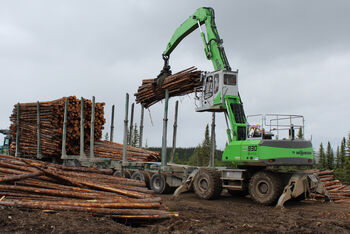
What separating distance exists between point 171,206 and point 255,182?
3113 millimetres

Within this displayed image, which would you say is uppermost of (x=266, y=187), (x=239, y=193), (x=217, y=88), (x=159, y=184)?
(x=217, y=88)

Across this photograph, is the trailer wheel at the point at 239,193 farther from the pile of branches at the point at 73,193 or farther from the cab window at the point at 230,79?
the pile of branches at the point at 73,193

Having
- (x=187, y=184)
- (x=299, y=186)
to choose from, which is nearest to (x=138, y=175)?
(x=187, y=184)

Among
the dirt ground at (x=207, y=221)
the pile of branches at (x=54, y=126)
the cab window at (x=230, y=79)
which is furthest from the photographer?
the pile of branches at (x=54, y=126)

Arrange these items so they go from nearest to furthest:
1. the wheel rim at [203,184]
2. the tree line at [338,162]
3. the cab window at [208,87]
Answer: the wheel rim at [203,184], the cab window at [208,87], the tree line at [338,162]

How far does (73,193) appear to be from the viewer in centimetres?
803

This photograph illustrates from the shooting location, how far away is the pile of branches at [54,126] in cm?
1817

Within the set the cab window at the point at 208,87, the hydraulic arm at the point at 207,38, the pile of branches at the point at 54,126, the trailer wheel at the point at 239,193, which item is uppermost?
the hydraulic arm at the point at 207,38

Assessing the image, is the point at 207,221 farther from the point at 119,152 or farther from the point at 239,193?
the point at 119,152

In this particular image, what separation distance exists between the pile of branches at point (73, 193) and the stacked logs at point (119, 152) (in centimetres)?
784

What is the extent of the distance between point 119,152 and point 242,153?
27.1 ft

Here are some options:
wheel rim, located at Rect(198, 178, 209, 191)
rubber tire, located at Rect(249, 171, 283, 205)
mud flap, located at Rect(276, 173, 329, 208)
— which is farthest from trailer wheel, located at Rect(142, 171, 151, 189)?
mud flap, located at Rect(276, 173, 329, 208)

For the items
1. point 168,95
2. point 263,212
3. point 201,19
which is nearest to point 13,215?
point 263,212

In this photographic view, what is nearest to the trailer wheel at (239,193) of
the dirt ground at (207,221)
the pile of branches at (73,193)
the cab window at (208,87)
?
the dirt ground at (207,221)
